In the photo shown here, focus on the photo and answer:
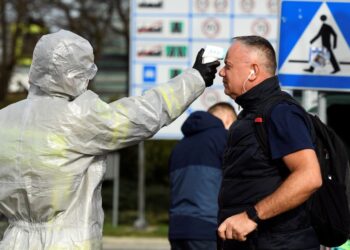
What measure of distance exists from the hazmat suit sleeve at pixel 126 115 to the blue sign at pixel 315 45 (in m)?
1.77

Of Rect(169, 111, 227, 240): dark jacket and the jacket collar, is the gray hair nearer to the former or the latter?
the jacket collar

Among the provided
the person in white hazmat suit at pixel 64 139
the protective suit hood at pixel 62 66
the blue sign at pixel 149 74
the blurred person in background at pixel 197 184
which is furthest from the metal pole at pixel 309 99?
the blue sign at pixel 149 74

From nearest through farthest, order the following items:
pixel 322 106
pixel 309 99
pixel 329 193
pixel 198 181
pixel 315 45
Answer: pixel 329 193 < pixel 315 45 < pixel 322 106 < pixel 198 181 < pixel 309 99

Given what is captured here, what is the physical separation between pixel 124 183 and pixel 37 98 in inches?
771

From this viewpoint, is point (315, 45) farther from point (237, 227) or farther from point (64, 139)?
point (64, 139)

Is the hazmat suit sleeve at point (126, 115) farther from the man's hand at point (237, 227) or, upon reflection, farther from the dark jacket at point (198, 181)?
the dark jacket at point (198, 181)

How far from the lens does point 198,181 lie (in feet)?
22.1

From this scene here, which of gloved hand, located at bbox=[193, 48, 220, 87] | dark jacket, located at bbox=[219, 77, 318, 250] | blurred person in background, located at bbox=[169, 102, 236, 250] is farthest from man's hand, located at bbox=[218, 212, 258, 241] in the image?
blurred person in background, located at bbox=[169, 102, 236, 250]

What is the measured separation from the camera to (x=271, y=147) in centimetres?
411

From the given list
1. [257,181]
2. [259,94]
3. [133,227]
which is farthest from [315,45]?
[133,227]

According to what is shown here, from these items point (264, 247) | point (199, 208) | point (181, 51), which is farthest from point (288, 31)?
point (181, 51)

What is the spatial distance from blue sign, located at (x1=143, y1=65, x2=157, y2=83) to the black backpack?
9818 mm

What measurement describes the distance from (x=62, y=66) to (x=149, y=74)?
10.1m

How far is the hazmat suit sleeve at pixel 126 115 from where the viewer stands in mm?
4074
